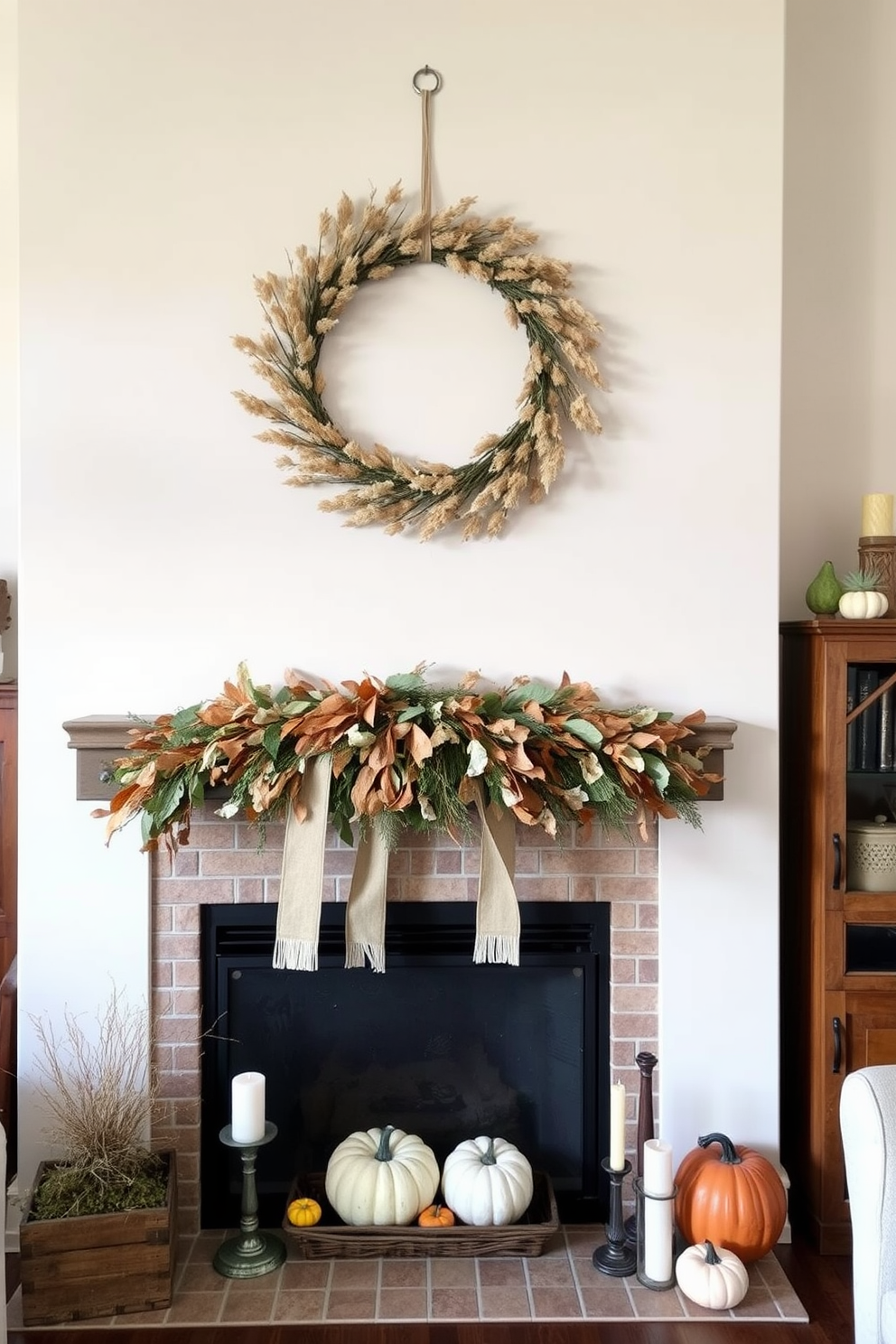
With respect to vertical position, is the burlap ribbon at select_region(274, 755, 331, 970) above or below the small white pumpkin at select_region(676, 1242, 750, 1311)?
above

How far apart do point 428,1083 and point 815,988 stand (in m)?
0.95

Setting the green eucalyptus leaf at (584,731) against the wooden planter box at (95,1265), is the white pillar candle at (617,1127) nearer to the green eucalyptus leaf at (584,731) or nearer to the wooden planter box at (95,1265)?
the green eucalyptus leaf at (584,731)

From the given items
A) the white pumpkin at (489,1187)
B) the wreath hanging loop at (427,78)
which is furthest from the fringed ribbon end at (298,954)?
the wreath hanging loop at (427,78)

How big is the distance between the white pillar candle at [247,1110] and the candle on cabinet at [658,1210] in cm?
83

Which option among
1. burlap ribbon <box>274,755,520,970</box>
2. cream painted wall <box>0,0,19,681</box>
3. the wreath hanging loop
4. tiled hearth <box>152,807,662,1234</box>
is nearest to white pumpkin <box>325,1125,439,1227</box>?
tiled hearth <box>152,807,662,1234</box>

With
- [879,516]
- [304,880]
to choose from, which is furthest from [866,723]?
[304,880]

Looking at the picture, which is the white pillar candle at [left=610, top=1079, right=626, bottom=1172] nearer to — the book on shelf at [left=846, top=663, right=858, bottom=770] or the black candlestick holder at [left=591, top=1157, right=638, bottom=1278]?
the black candlestick holder at [left=591, top=1157, right=638, bottom=1278]

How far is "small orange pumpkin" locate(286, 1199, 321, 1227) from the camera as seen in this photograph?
7.63 feet

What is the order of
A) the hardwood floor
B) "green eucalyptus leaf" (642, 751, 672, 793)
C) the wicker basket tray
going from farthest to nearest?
the wicker basket tray → "green eucalyptus leaf" (642, 751, 672, 793) → the hardwood floor

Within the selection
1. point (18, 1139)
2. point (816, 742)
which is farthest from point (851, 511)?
point (18, 1139)

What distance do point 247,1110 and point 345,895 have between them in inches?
19.6

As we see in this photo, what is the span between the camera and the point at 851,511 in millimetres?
2840

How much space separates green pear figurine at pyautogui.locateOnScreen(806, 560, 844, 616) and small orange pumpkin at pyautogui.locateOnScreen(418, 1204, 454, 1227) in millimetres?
1647

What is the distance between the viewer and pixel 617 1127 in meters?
2.30
